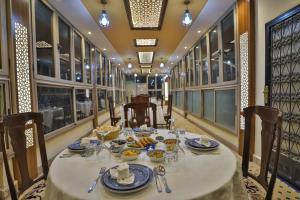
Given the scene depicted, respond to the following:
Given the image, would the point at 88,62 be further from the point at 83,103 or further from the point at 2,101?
the point at 2,101

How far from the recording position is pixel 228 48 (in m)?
4.33

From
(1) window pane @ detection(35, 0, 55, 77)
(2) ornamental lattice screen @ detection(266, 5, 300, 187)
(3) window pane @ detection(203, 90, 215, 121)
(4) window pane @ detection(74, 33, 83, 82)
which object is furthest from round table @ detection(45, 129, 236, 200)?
(3) window pane @ detection(203, 90, 215, 121)

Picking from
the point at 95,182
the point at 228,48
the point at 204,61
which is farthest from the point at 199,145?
the point at 204,61

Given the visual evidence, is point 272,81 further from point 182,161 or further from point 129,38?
point 129,38

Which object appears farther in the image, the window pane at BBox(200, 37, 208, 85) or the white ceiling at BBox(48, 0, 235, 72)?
the window pane at BBox(200, 37, 208, 85)

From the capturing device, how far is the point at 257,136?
10.1 feet

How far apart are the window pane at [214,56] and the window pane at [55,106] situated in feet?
12.4

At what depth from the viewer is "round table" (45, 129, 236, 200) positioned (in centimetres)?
87

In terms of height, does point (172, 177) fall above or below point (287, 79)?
below

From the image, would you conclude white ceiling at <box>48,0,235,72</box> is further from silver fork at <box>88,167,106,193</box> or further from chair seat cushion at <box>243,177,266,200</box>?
silver fork at <box>88,167,106,193</box>

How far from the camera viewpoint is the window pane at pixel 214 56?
5.05 m

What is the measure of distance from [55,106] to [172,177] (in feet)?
11.8

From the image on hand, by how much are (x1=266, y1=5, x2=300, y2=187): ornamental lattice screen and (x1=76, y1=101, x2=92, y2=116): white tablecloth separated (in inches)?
175

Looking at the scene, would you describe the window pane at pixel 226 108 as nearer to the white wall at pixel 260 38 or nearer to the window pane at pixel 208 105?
the window pane at pixel 208 105
